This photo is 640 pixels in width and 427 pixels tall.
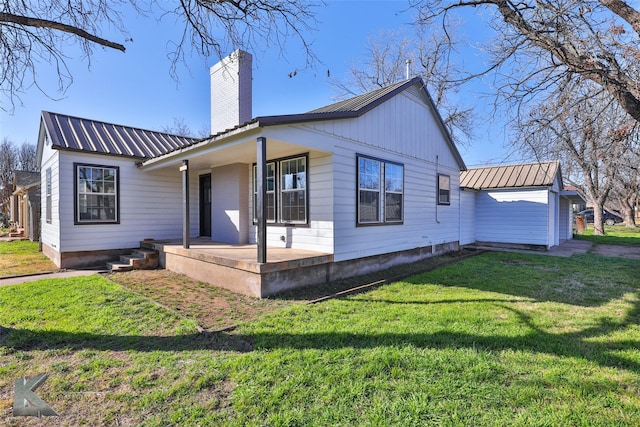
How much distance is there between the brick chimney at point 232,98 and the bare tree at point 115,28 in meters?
3.55

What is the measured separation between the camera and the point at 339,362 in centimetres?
304

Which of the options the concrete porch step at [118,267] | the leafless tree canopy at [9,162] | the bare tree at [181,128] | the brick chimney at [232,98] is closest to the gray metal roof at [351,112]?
the brick chimney at [232,98]

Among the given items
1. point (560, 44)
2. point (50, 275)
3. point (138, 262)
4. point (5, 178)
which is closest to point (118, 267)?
point (138, 262)

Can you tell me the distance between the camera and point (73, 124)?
28.9 ft

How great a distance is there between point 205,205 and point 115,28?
576cm

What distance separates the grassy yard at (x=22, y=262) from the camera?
24.6ft

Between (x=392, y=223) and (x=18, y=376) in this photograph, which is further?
(x=392, y=223)

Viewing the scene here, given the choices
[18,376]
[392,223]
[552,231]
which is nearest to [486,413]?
[18,376]

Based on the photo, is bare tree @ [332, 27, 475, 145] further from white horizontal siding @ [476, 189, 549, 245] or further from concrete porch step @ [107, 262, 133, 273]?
concrete porch step @ [107, 262, 133, 273]

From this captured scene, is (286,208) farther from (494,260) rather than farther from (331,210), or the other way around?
(494,260)

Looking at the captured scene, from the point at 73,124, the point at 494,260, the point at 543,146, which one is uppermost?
the point at 73,124

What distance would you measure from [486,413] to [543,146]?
5437 mm

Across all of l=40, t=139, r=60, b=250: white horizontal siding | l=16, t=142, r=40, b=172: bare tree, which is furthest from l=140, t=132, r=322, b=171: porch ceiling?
l=16, t=142, r=40, b=172: bare tree

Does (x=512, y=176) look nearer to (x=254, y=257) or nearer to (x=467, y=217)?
(x=467, y=217)
